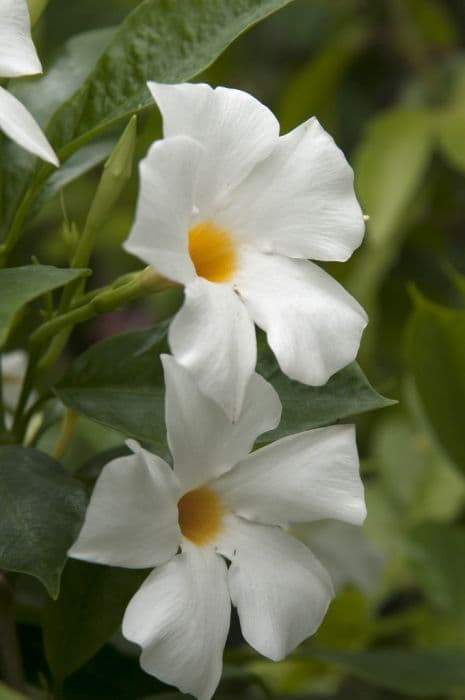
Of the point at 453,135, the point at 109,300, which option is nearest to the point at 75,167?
the point at 109,300

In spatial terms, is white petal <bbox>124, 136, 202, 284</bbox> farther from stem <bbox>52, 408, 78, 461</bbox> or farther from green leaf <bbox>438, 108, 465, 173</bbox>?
green leaf <bbox>438, 108, 465, 173</bbox>

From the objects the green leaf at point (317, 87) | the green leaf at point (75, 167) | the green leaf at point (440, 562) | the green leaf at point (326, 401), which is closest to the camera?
the green leaf at point (326, 401)

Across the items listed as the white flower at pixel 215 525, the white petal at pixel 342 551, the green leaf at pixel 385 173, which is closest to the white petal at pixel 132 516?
the white flower at pixel 215 525

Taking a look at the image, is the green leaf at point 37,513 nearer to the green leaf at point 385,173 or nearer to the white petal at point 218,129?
the white petal at point 218,129

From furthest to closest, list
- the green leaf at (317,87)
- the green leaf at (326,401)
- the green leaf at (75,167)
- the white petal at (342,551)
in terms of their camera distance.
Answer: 1. the green leaf at (317,87)
2. the white petal at (342,551)
3. the green leaf at (75,167)
4. the green leaf at (326,401)

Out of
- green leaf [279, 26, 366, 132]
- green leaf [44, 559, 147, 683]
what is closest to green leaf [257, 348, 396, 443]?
green leaf [44, 559, 147, 683]

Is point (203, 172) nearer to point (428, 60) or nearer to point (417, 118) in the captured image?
point (417, 118)

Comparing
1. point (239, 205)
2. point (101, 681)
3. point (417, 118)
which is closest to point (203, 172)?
point (239, 205)

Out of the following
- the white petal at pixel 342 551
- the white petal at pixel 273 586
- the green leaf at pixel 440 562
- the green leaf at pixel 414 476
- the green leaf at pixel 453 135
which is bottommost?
the white petal at pixel 342 551

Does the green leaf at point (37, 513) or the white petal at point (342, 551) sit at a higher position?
the green leaf at point (37, 513)
